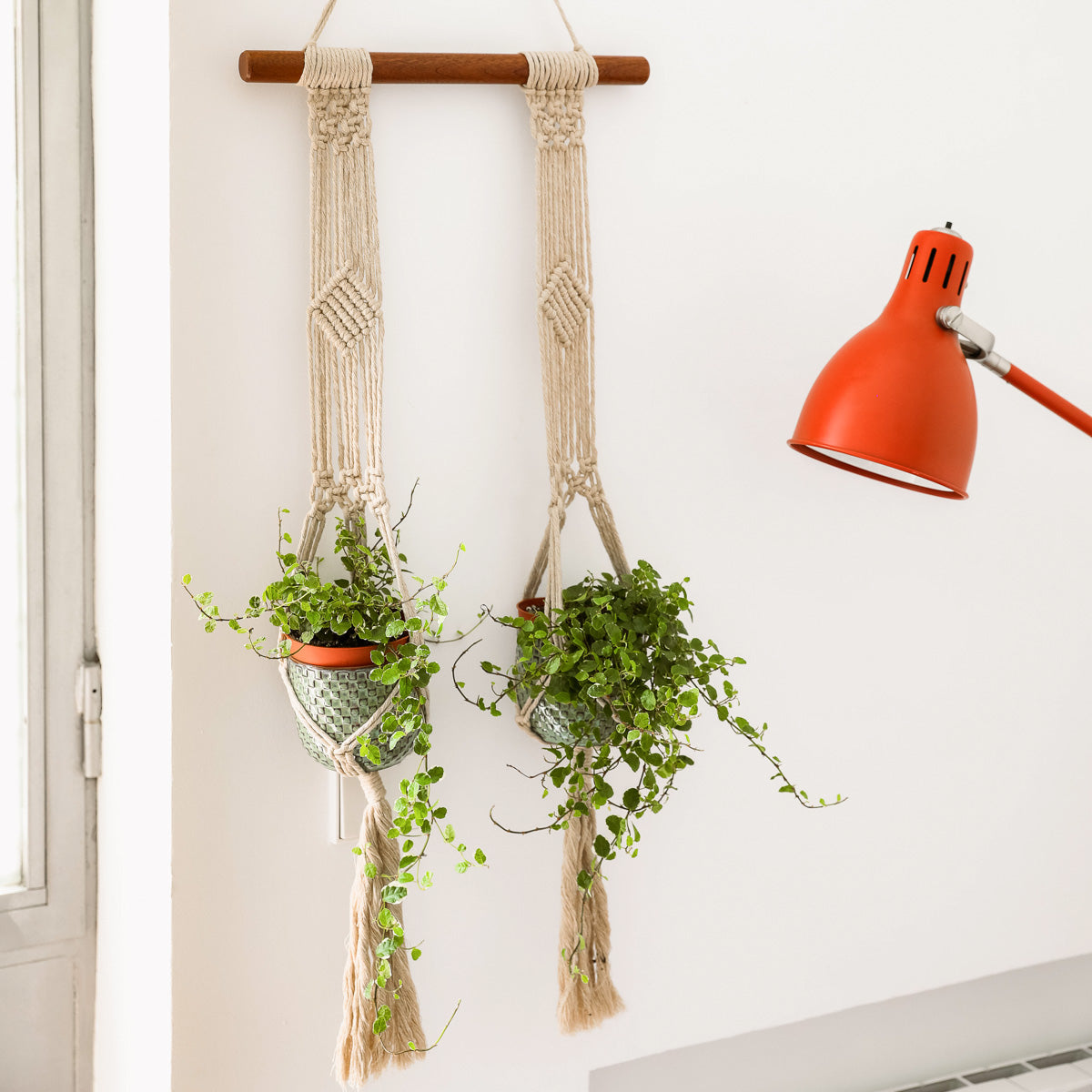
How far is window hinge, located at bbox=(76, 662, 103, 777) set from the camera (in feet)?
3.73

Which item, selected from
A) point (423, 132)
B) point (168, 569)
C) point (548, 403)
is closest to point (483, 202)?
point (423, 132)

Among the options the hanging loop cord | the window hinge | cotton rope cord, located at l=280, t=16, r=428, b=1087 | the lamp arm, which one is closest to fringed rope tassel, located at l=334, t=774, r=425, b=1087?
cotton rope cord, located at l=280, t=16, r=428, b=1087

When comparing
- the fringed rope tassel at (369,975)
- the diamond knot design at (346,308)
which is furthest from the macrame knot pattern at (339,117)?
the fringed rope tassel at (369,975)

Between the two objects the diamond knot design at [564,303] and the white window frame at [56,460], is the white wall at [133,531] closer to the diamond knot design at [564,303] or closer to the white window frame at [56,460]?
the white window frame at [56,460]

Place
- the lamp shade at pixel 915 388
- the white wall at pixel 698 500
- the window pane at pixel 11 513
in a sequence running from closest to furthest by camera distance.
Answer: the lamp shade at pixel 915 388, the white wall at pixel 698 500, the window pane at pixel 11 513

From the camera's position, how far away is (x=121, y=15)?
3.18 feet

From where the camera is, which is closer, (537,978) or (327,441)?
(327,441)

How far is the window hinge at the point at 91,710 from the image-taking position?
3.73ft

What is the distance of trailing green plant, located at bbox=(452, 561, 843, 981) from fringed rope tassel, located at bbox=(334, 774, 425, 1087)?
0.14m

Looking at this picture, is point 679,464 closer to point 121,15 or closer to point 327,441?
point 327,441

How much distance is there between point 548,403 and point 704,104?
0.36 meters

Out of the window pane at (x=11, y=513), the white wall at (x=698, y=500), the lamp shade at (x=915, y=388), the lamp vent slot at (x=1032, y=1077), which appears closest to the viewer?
the lamp shade at (x=915, y=388)

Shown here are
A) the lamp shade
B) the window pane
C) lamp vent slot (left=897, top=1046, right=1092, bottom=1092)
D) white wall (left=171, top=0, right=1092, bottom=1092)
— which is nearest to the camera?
the lamp shade

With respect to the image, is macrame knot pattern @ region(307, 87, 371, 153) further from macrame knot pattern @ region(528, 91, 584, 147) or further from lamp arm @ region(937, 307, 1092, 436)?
lamp arm @ region(937, 307, 1092, 436)
